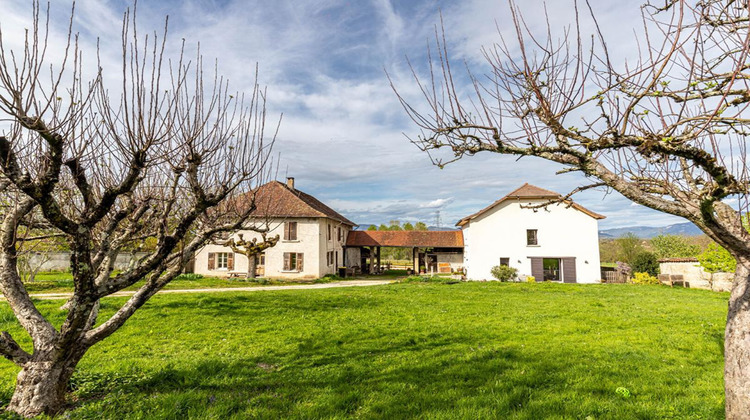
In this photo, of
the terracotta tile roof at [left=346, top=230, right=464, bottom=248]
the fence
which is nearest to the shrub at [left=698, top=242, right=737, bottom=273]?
the fence

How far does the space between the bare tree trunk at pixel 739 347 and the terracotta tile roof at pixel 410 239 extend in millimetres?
29302

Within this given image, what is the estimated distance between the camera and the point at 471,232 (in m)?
28.9

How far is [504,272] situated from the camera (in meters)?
27.0

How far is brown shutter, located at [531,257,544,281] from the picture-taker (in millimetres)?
27298

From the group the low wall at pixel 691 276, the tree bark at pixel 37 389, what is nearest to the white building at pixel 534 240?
the low wall at pixel 691 276

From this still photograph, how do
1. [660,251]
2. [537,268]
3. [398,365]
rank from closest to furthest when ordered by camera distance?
1. [398,365]
2. [537,268]
3. [660,251]

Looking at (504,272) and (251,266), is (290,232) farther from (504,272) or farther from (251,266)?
(504,272)

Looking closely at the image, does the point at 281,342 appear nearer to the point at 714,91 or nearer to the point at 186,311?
the point at 186,311

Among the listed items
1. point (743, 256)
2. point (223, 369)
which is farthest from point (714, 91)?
point (223, 369)

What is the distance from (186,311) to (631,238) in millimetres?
46986

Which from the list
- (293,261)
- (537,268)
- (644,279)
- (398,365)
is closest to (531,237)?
(537,268)

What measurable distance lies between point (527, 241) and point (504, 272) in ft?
11.4

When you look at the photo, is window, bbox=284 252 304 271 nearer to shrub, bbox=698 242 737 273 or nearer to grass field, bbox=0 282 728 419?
grass field, bbox=0 282 728 419

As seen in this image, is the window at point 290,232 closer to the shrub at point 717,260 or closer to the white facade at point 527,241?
the white facade at point 527,241
